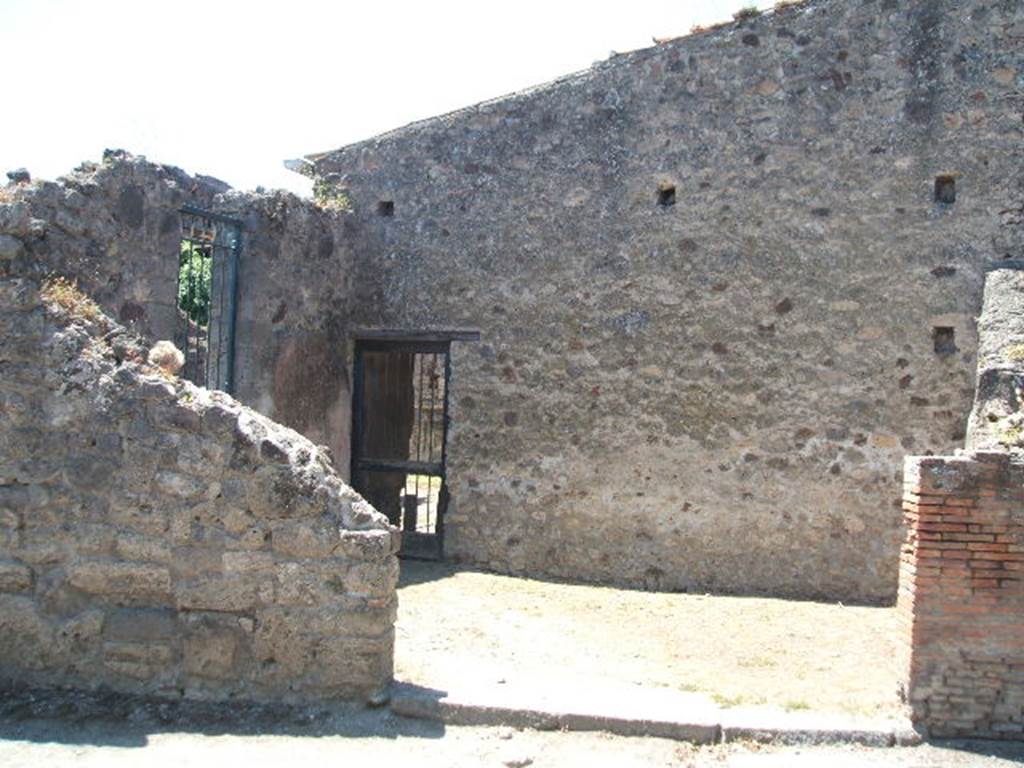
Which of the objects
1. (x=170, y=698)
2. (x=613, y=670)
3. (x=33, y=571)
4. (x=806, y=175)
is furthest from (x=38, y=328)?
(x=806, y=175)

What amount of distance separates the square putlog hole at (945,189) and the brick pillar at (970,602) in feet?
12.8

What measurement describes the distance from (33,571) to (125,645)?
64 centimetres

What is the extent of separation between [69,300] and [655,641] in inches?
175

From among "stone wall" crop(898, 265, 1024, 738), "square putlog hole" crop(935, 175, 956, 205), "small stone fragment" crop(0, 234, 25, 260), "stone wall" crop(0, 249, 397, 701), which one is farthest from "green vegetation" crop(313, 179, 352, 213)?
"stone wall" crop(898, 265, 1024, 738)

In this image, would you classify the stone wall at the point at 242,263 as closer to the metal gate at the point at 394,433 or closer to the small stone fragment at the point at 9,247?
the small stone fragment at the point at 9,247

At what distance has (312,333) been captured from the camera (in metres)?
9.36

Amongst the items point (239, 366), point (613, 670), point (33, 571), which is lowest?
point (613, 670)

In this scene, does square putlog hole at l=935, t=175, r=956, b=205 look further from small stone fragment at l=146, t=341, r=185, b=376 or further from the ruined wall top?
small stone fragment at l=146, t=341, r=185, b=376

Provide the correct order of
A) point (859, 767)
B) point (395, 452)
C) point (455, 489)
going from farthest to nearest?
point (395, 452)
point (455, 489)
point (859, 767)

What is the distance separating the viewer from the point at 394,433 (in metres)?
A: 11.0

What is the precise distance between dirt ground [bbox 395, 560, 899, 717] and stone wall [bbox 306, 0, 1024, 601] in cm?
65

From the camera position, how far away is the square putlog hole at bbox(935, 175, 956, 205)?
26.9ft

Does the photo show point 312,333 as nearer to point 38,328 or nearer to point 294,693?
point 38,328

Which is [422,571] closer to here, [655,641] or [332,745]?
[655,641]
